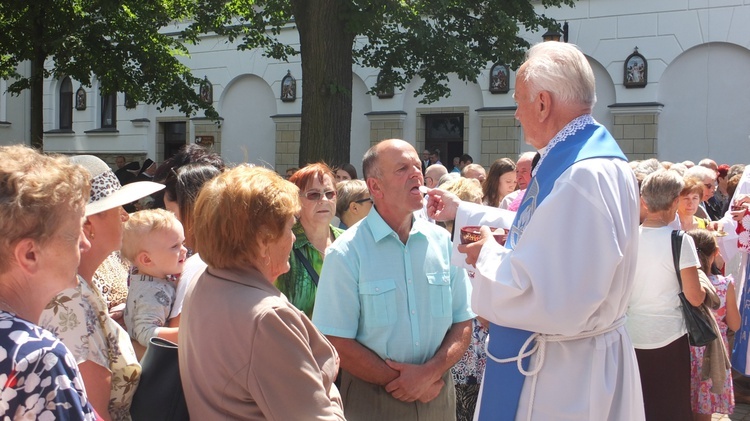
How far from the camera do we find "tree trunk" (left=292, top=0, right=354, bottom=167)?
11750 millimetres

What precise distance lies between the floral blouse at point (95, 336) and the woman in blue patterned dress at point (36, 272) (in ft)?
1.35

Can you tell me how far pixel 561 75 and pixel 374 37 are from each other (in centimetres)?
1160

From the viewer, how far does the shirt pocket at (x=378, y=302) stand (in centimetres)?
337

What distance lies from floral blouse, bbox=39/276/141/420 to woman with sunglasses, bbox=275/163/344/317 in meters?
1.40

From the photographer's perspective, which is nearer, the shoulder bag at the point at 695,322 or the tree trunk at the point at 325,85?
the shoulder bag at the point at 695,322

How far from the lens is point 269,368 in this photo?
7.13ft

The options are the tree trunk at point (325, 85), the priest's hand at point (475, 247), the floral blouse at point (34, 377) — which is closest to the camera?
the floral blouse at point (34, 377)

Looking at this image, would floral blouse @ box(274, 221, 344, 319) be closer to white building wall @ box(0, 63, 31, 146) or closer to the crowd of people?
the crowd of people

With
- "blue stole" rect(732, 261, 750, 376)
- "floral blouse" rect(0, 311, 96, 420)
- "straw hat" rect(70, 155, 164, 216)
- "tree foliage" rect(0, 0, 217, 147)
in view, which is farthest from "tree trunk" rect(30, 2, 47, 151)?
"floral blouse" rect(0, 311, 96, 420)

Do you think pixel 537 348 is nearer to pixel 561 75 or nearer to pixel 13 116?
pixel 561 75

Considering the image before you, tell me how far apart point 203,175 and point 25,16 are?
13256 millimetres

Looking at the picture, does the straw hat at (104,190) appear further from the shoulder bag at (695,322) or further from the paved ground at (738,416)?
the paved ground at (738,416)

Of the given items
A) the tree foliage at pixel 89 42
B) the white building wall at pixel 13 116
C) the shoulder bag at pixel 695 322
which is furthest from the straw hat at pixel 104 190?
the white building wall at pixel 13 116

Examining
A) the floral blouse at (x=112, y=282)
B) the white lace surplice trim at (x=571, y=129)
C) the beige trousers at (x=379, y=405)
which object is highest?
the white lace surplice trim at (x=571, y=129)
